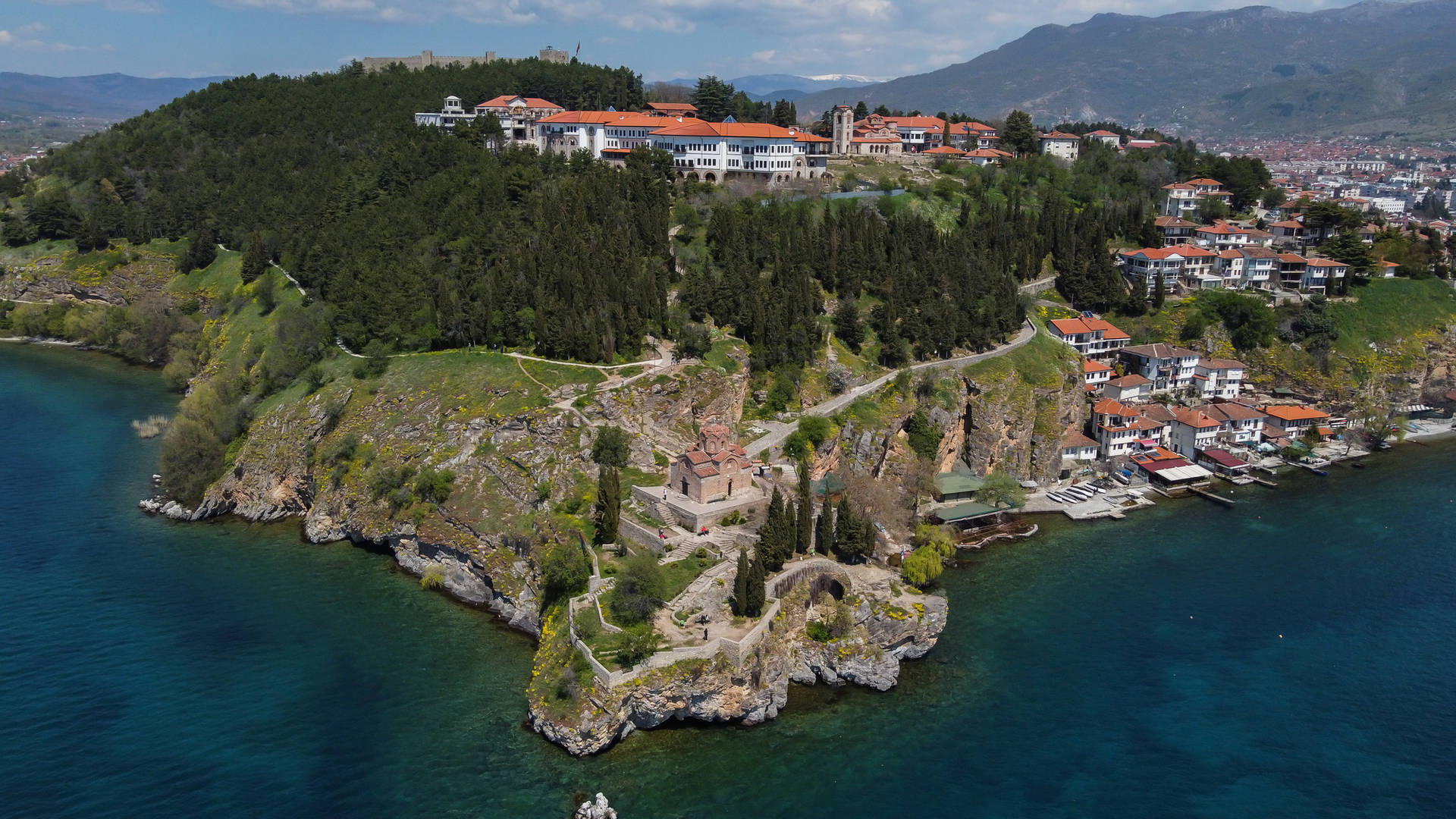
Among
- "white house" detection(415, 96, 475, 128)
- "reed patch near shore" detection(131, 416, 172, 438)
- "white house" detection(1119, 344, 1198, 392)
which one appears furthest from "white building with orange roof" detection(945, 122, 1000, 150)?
"reed patch near shore" detection(131, 416, 172, 438)

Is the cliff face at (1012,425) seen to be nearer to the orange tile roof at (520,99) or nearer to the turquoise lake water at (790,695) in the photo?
the turquoise lake water at (790,695)

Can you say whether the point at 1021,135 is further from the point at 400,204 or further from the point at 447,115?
the point at 400,204

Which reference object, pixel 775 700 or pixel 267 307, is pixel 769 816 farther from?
pixel 267 307

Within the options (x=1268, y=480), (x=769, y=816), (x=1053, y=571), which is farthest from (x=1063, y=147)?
(x=769, y=816)

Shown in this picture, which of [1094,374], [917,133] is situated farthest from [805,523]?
[917,133]

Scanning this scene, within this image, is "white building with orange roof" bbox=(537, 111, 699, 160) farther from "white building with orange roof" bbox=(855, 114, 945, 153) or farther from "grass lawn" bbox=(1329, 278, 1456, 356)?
"grass lawn" bbox=(1329, 278, 1456, 356)
